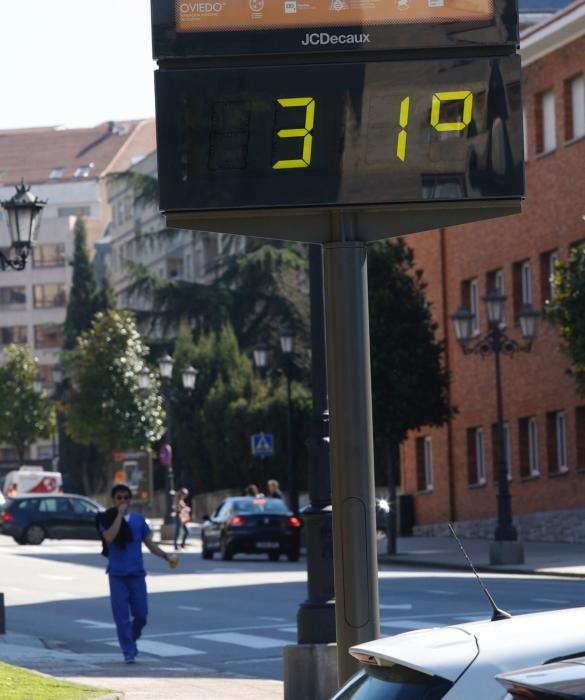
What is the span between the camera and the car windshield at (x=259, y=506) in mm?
41188

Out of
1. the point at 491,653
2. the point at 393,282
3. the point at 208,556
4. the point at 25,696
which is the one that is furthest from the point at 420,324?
the point at 491,653

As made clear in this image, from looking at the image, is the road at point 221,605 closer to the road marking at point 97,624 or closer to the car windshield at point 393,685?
the road marking at point 97,624

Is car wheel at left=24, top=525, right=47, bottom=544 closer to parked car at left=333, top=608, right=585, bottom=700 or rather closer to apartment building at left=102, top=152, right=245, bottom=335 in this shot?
apartment building at left=102, top=152, right=245, bottom=335

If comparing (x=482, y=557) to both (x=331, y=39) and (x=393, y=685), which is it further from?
(x=393, y=685)

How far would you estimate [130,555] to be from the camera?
1812cm

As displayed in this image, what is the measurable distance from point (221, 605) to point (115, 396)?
44.1 meters

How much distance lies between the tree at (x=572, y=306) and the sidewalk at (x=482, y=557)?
3.28 meters

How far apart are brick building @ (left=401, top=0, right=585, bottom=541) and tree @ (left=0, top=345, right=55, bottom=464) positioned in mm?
45278

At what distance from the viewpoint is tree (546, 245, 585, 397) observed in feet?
113

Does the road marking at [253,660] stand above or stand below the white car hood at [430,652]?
below

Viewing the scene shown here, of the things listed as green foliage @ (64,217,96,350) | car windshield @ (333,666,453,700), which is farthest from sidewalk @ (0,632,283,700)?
green foliage @ (64,217,96,350)

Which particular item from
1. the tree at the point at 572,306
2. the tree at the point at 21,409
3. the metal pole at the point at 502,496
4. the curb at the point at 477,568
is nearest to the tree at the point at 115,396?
the tree at the point at 21,409

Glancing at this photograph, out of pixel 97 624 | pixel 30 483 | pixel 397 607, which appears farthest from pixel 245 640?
pixel 30 483

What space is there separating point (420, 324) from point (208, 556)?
22.7ft
